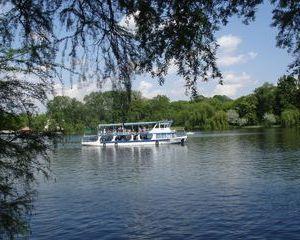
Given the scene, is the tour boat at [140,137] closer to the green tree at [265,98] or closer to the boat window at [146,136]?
the boat window at [146,136]

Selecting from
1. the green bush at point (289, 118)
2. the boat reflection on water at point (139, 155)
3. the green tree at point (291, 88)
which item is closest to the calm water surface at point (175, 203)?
the green tree at point (291, 88)

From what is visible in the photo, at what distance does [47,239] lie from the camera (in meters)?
17.8

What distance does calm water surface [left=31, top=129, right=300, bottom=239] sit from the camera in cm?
1833

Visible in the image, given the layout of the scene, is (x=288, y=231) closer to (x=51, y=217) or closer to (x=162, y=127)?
(x=51, y=217)

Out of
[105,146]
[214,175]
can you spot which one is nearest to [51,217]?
[214,175]

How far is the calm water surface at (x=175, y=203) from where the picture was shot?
1833 cm

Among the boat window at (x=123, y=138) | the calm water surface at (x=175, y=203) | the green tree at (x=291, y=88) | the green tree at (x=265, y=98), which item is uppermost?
the green tree at (x=265, y=98)

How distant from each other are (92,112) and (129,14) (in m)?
1.14

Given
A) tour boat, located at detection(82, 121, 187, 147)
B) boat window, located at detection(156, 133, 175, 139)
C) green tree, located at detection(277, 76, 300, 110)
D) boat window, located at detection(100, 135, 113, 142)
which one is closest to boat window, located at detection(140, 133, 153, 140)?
tour boat, located at detection(82, 121, 187, 147)

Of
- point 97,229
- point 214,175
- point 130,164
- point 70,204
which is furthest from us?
point 130,164

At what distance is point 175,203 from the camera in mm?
23500

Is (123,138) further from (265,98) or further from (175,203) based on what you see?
(265,98)

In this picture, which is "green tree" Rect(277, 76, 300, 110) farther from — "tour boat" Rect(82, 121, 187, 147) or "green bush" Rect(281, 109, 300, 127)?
"green bush" Rect(281, 109, 300, 127)

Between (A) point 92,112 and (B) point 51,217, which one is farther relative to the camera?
(B) point 51,217
